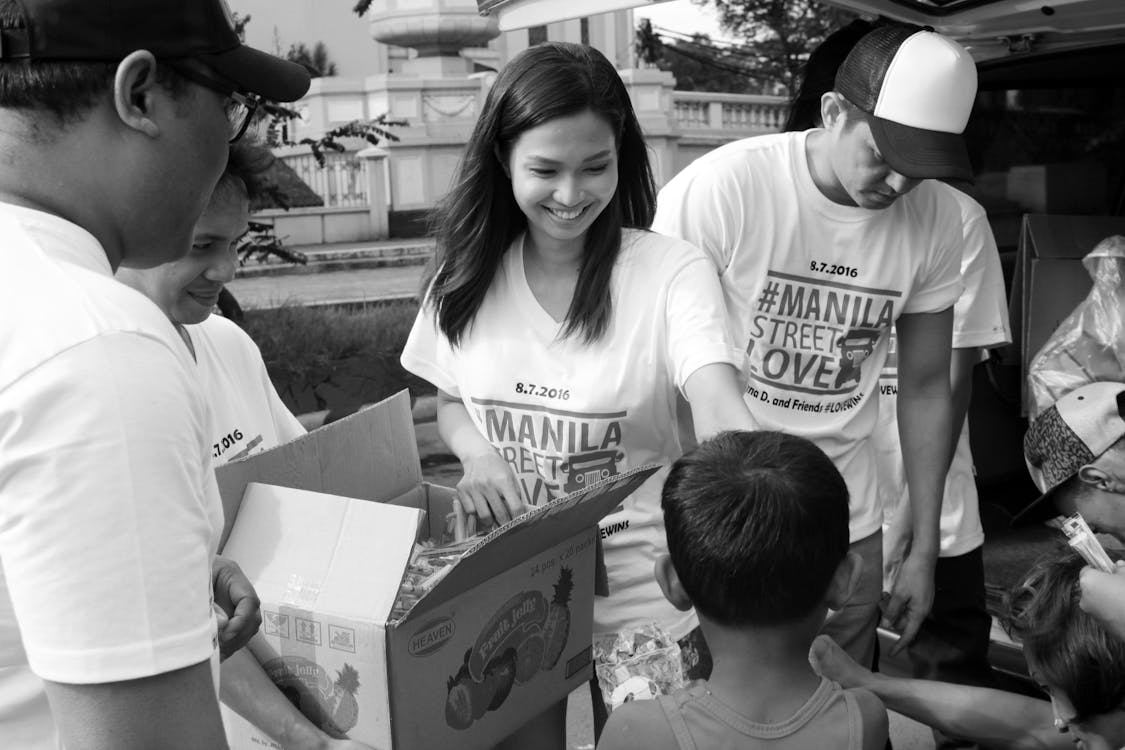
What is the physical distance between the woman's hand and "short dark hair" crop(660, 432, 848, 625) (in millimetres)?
455

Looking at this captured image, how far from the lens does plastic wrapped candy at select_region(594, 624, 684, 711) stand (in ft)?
6.16

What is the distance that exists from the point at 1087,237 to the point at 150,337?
146 inches

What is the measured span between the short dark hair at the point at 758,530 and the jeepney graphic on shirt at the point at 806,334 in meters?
0.82

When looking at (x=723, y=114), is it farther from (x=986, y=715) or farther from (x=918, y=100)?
(x=986, y=715)

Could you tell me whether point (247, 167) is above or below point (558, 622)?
above

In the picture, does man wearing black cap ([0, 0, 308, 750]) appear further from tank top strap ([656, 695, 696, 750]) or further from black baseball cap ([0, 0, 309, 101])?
tank top strap ([656, 695, 696, 750])

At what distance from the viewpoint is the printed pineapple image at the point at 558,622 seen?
200 cm

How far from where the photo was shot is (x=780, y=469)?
168cm

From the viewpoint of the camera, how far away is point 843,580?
67.9 inches

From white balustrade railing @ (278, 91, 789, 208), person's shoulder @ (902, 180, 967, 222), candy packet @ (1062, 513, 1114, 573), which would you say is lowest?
white balustrade railing @ (278, 91, 789, 208)

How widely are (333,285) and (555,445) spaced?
12134 millimetres

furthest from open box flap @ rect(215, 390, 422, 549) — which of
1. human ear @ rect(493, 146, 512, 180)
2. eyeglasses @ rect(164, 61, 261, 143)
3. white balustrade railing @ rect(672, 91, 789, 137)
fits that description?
white balustrade railing @ rect(672, 91, 789, 137)

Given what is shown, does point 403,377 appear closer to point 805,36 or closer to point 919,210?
point 919,210

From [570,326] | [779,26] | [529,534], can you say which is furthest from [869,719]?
[779,26]
